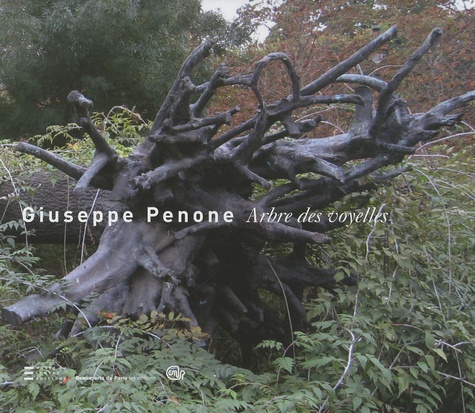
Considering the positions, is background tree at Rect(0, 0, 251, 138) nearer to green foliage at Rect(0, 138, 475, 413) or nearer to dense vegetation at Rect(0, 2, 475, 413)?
dense vegetation at Rect(0, 2, 475, 413)

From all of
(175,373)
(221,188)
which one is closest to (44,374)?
(175,373)

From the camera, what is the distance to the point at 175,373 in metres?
2.68

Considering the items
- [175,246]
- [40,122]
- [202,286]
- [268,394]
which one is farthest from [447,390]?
[40,122]

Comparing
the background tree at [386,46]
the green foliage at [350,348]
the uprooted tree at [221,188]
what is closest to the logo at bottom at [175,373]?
the green foliage at [350,348]

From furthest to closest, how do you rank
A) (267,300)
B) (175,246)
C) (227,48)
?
(227,48) < (267,300) < (175,246)

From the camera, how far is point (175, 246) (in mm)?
3344

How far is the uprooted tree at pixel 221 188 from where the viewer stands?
313 cm

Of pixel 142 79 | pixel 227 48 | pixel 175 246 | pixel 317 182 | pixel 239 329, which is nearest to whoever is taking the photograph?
pixel 175 246

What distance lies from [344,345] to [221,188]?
1.15 metres

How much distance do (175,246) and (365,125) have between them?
4.16 feet

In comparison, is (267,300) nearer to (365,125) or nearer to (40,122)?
(365,125)

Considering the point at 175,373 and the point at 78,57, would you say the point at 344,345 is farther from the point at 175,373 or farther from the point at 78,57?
the point at 78,57

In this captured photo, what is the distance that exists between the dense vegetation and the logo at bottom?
0.03 meters

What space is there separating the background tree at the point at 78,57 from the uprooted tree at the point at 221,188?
20.2 feet
